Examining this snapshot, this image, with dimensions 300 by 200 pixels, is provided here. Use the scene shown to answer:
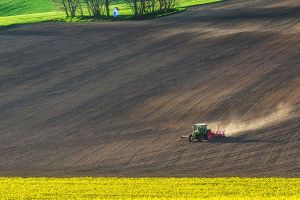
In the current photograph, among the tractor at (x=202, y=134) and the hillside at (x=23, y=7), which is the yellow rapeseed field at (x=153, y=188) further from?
the hillside at (x=23, y=7)

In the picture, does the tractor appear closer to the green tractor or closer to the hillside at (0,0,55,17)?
the green tractor

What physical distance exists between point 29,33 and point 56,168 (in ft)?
184

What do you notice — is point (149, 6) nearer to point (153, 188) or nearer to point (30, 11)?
point (30, 11)

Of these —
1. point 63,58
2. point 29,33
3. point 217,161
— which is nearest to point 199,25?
point 63,58

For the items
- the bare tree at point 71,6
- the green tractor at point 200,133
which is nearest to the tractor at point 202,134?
the green tractor at point 200,133

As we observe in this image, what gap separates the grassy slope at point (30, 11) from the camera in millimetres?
115750

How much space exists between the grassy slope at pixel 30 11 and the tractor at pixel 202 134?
6364 centimetres

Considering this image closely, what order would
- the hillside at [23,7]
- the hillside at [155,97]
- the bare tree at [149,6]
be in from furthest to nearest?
the hillside at [23,7] < the bare tree at [149,6] < the hillside at [155,97]

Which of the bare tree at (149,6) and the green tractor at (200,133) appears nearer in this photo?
the green tractor at (200,133)

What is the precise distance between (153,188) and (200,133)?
11.3 meters

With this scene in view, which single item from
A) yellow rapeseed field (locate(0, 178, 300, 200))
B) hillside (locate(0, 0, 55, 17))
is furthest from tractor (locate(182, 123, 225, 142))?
hillside (locate(0, 0, 55, 17))

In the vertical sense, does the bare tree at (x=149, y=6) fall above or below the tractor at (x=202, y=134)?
below

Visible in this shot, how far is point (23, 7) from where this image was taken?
145 m

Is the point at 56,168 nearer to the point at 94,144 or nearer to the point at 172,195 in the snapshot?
the point at 94,144
